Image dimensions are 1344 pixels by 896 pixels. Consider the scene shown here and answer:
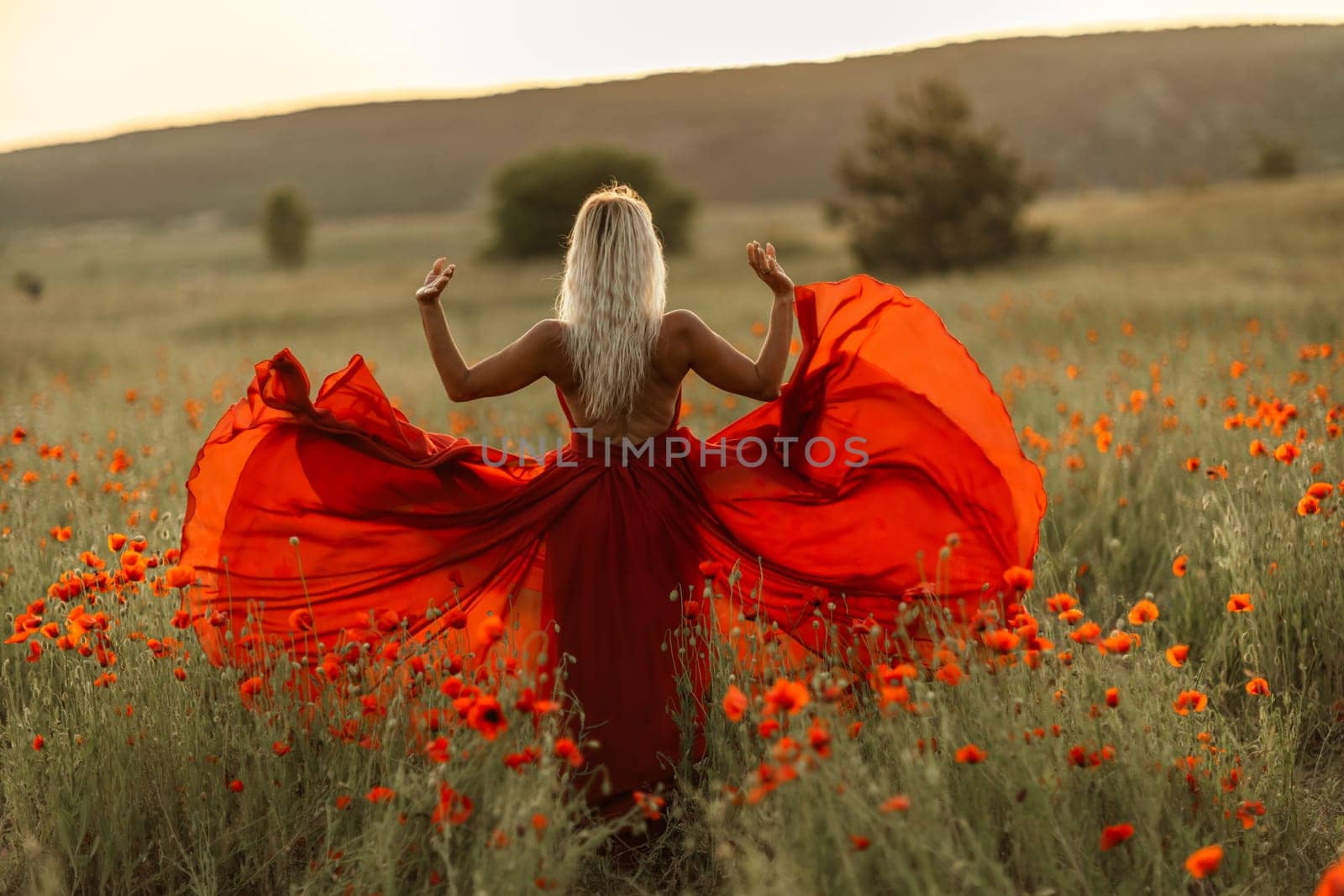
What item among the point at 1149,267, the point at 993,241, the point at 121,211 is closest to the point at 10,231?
the point at 121,211

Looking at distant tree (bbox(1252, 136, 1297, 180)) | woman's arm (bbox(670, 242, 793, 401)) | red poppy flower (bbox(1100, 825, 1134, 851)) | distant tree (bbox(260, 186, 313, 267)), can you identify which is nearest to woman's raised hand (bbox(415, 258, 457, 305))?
woman's arm (bbox(670, 242, 793, 401))

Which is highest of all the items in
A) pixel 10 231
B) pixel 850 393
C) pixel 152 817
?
pixel 10 231

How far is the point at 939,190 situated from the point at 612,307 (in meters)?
20.1

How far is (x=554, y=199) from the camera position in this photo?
32.7 m

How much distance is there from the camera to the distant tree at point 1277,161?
37188 mm

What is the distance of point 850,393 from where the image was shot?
153 inches

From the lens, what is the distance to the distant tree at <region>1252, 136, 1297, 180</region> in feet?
122

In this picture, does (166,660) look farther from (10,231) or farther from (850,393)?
(10,231)

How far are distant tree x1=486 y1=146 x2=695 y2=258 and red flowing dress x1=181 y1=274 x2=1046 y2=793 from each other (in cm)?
2745

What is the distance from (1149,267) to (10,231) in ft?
255

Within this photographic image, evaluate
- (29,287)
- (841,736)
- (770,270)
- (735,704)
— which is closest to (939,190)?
(29,287)

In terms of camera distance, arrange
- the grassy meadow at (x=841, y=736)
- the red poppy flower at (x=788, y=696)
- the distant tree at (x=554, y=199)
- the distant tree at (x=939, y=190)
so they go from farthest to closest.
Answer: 1. the distant tree at (x=554, y=199)
2. the distant tree at (x=939, y=190)
3. the grassy meadow at (x=841, y=736)
4. the red poppy flower at (x=788, y=696)

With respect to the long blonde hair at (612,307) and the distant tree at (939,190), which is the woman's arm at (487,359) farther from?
the distant tree at (939,190)

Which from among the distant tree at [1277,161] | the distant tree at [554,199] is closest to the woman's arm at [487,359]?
the distant tree at [554,199]
